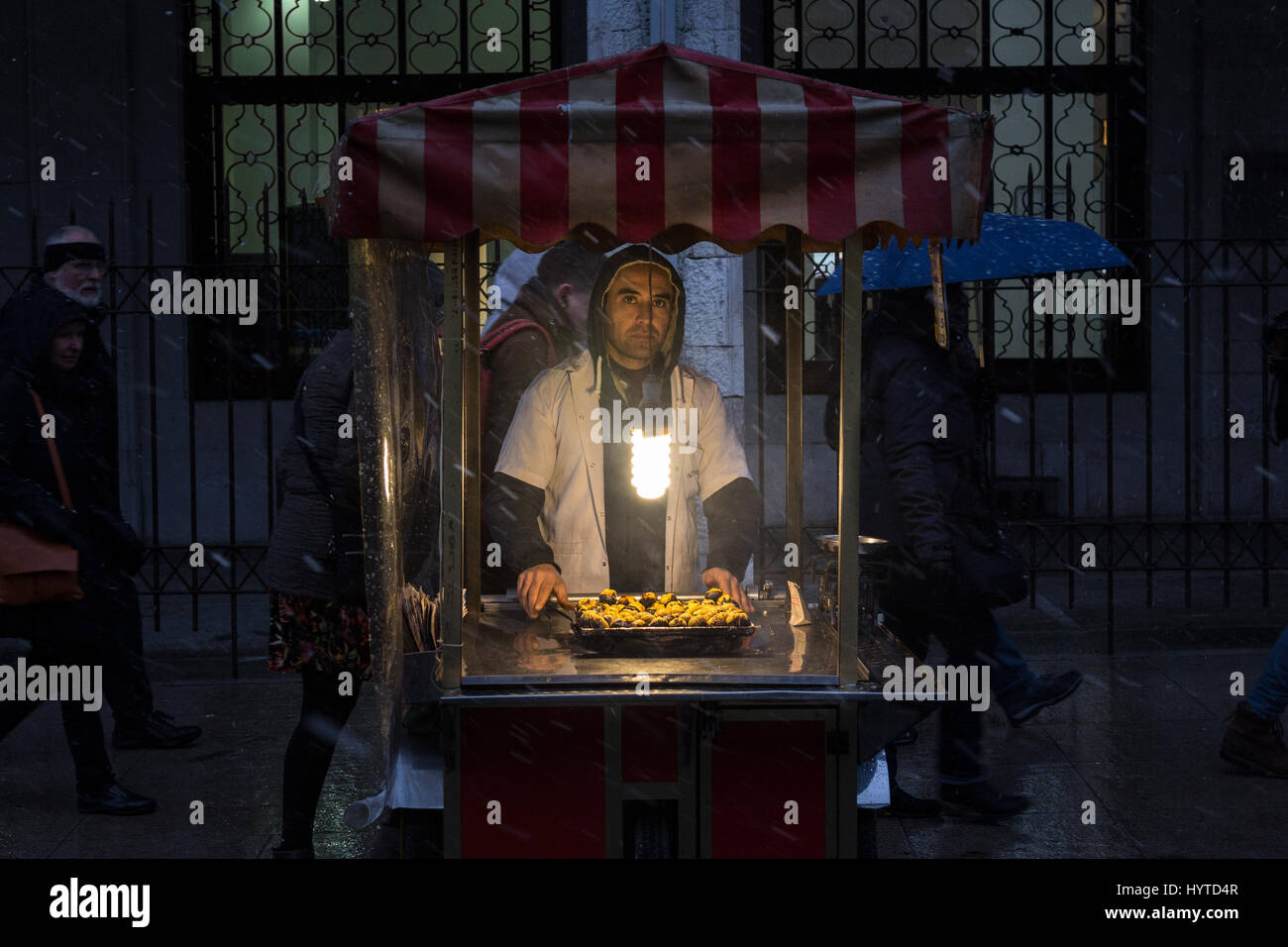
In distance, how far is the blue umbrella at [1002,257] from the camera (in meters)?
6.15

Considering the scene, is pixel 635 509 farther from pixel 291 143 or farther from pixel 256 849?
pixel 291 143

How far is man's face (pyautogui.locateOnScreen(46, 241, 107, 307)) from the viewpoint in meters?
6.25

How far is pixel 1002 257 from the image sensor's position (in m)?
6.33

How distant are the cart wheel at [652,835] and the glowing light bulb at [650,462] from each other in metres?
1.26

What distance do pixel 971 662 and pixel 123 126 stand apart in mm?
8269

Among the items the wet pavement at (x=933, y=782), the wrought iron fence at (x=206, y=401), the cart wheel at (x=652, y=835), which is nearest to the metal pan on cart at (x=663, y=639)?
the cart wheel at (x=652, y=835)

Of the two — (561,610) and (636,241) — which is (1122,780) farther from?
(636,241)

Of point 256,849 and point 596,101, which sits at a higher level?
point 596,101

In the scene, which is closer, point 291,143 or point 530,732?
point 530,732

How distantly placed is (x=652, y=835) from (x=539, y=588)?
36.4 inches

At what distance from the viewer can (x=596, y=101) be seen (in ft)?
13.7

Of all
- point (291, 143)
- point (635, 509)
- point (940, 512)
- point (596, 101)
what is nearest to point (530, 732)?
point (635, 509)

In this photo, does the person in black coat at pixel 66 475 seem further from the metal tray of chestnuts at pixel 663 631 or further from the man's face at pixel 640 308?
the metal tray of chestnuts at pixel 663 631

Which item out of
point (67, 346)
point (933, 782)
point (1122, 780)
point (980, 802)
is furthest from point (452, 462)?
point (1122, 780)
